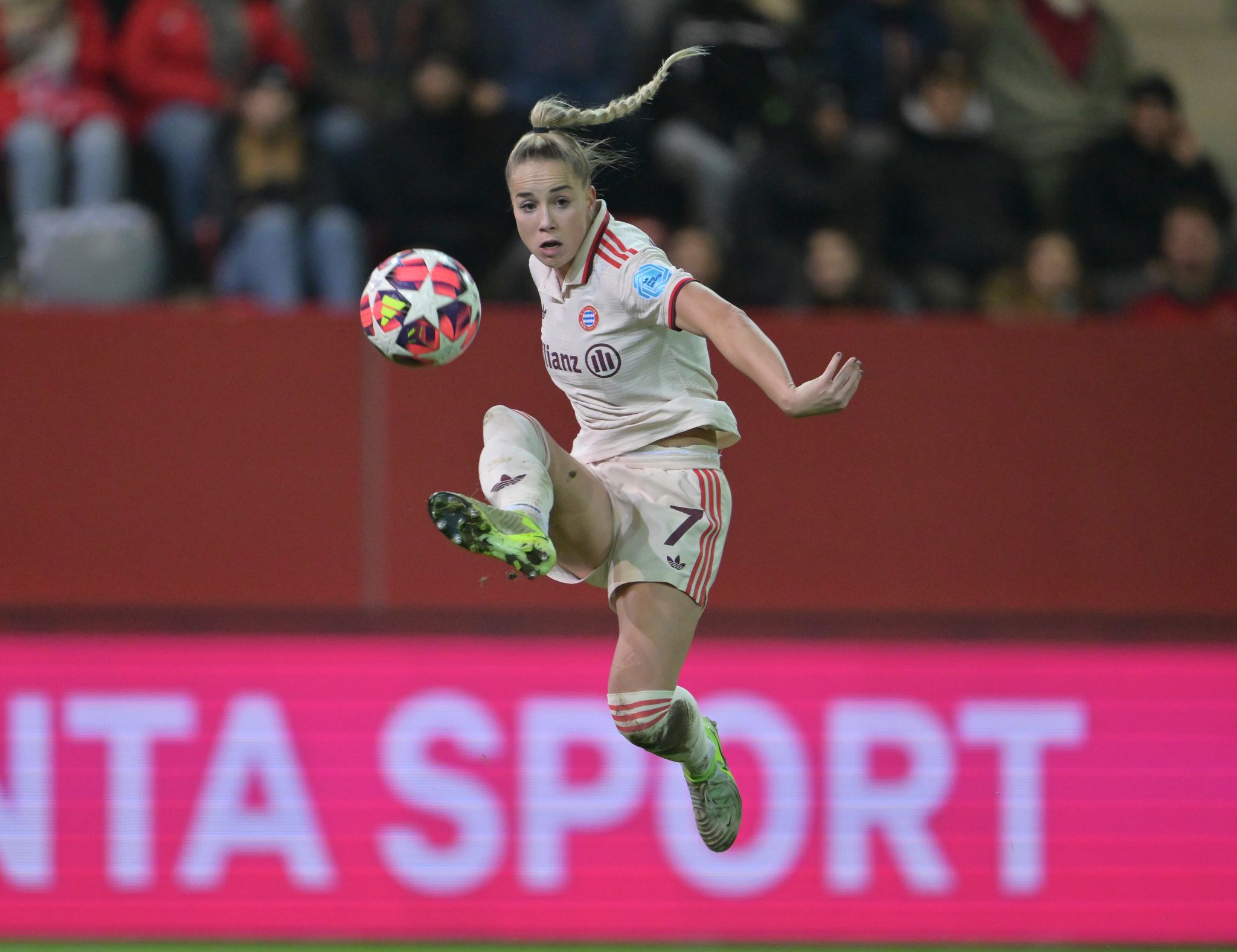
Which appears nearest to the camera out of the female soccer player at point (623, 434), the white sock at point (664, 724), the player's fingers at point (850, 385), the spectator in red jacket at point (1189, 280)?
the player's fingers at point (850, 385)

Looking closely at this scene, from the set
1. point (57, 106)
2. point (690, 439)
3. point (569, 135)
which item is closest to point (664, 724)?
point (690, 439)

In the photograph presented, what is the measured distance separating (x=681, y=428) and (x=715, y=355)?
2.54 meters

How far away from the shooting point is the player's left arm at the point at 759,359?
3857 mm

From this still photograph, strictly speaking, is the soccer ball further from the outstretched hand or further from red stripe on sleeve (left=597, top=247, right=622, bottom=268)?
the outstretched hand

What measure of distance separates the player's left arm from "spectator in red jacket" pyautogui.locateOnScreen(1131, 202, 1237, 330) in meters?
4.01

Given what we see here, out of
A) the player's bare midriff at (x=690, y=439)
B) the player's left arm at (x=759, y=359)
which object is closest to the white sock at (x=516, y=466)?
the player's bare midriff at (x=690, y=439)

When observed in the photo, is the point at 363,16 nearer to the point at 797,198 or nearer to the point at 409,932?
the point at 797,198

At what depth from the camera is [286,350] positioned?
719 cm

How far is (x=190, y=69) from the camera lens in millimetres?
8164

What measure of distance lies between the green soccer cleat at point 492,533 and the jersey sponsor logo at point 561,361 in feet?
1.99

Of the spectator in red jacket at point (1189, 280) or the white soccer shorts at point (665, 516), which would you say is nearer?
the white soccer shorts at point (665, 516)

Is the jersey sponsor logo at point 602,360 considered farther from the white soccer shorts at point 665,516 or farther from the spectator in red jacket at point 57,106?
the spectator in red jacket at point 57,106

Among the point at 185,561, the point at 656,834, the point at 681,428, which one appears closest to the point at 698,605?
the point at 681,428

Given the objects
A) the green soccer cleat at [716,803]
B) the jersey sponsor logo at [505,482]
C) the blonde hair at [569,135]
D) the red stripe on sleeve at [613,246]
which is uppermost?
the blonde hair at [569,135]
